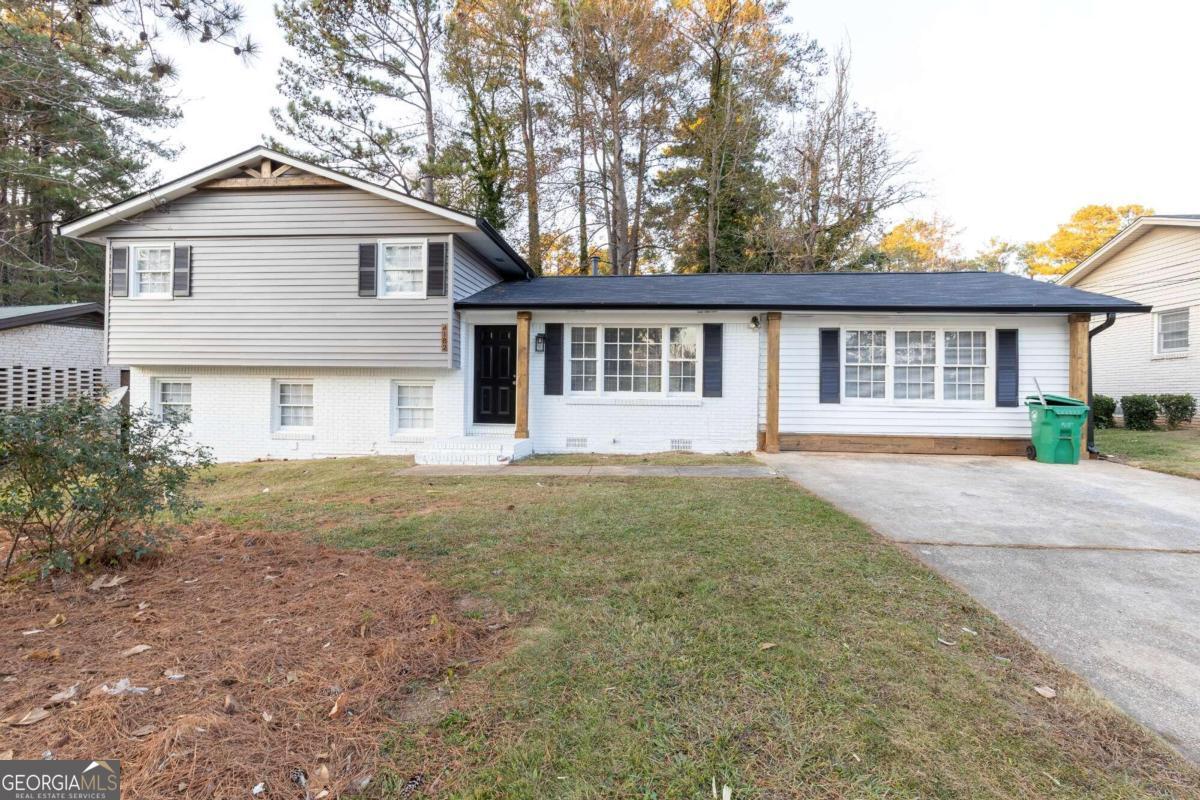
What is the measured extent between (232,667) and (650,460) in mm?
6893

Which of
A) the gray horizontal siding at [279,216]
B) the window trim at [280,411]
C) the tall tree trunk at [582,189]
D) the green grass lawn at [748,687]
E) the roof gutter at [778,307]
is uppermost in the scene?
the tall tree trunk at [582,189]

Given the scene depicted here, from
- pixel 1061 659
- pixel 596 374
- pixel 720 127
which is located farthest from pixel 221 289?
pixel 720 127

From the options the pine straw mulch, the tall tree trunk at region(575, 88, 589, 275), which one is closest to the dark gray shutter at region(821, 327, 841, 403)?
the pine straw mulch

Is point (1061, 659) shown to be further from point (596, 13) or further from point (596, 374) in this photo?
point (596, 13)

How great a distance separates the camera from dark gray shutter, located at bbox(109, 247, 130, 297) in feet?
33.0

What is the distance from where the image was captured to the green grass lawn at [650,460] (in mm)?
8281

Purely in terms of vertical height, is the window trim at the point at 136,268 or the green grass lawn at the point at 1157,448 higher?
the window trim at the point at 136,268

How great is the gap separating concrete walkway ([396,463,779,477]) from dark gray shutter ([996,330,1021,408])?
5027mm

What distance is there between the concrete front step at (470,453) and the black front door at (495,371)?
1.58m

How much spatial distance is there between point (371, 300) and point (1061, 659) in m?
10.3

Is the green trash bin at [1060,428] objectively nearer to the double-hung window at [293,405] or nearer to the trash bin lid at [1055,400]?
the trash bin lid at [1055,400]

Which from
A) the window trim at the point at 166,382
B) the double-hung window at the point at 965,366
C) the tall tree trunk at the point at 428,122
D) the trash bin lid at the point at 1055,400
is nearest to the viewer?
the trash bin lid at the point at 1055,400

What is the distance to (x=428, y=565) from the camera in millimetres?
3676

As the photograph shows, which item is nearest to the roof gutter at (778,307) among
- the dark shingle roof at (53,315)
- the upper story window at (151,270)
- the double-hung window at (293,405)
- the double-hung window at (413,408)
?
the double-hung window at (413,408)
